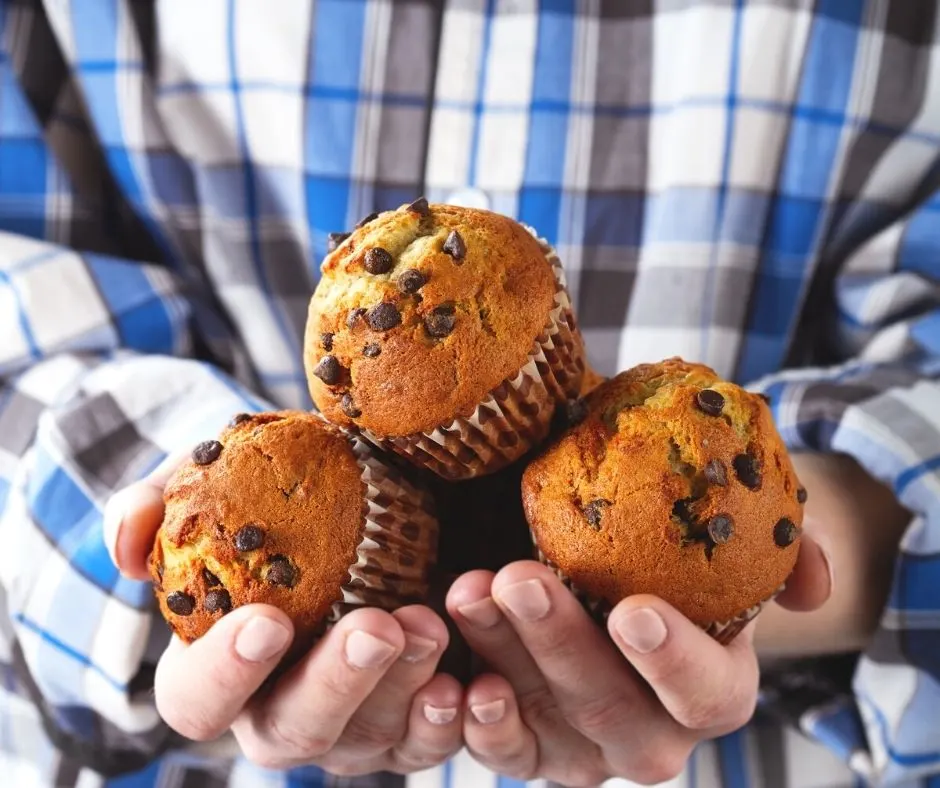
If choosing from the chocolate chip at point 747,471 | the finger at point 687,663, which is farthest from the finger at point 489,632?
the chocolate chip at point 747,471

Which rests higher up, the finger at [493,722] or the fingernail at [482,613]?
the fingernail at [482,613]

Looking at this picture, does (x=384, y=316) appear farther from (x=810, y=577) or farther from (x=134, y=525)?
(x=810, y=577)

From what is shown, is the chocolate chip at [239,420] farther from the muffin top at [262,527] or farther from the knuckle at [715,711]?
the knuckle at [715,711]

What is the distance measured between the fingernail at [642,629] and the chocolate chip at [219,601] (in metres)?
0.28

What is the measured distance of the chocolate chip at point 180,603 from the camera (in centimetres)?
63

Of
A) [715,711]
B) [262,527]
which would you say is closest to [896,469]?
[715,711]

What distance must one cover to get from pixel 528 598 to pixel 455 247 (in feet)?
0.84

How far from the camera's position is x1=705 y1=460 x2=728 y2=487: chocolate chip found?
0.58 m

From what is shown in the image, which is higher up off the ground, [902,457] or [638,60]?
[638,60]

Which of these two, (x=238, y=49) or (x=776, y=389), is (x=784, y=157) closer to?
(x=776, y=389)

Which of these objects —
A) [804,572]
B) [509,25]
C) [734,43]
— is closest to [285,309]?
[509,25]

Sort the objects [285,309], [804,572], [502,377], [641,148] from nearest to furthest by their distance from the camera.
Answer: [502,377], [804,572], [641,148], [285,309]

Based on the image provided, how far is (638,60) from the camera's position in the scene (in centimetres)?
120

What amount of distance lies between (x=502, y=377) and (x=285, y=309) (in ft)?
2.55
